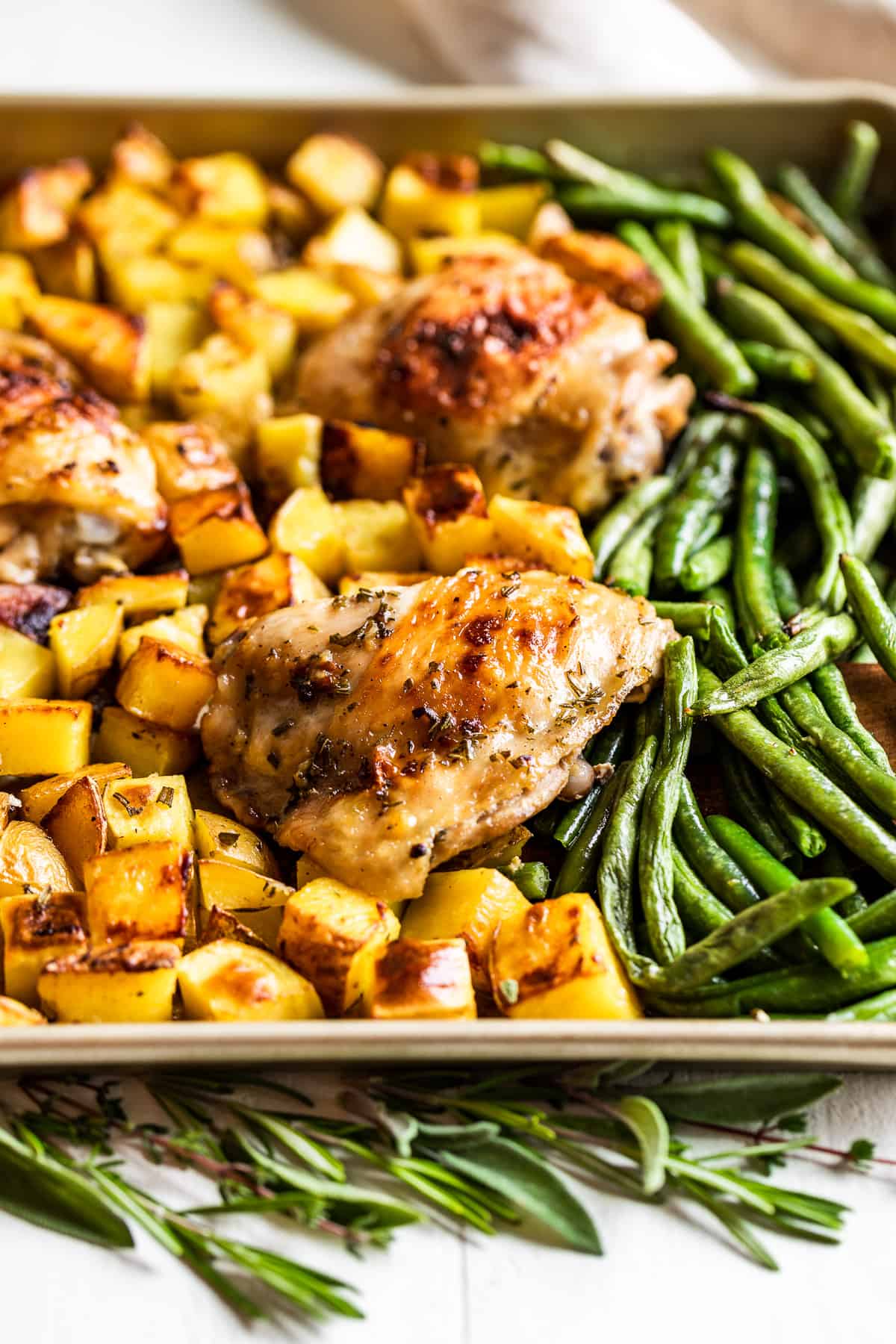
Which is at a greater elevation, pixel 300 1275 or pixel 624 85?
pixel 624 85

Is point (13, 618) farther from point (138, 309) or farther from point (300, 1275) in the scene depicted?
point (300, 1275)

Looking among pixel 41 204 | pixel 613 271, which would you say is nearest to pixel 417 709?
pixel 613 271

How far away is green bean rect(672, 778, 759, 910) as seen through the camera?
2.74 metres

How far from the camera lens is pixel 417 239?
438 centimetres

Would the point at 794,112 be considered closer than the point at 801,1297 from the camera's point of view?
No

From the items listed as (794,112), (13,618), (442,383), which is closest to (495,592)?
(442,383)

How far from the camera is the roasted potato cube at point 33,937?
2.59 meters

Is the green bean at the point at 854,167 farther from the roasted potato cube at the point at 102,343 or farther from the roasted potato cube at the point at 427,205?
the roasted potato cube at the point at 102,343

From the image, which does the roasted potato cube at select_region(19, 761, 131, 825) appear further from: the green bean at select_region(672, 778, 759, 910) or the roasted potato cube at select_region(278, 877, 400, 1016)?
the green bean at select_region(672, 778, 759, 910)

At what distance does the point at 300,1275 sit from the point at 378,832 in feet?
2.77

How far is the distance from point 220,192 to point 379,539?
153 cm

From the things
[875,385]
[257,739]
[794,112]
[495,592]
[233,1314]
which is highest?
[794,112]

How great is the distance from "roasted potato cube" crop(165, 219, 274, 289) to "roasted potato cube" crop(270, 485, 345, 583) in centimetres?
102

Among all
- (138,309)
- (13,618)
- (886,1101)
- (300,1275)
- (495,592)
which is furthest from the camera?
(138,309)
